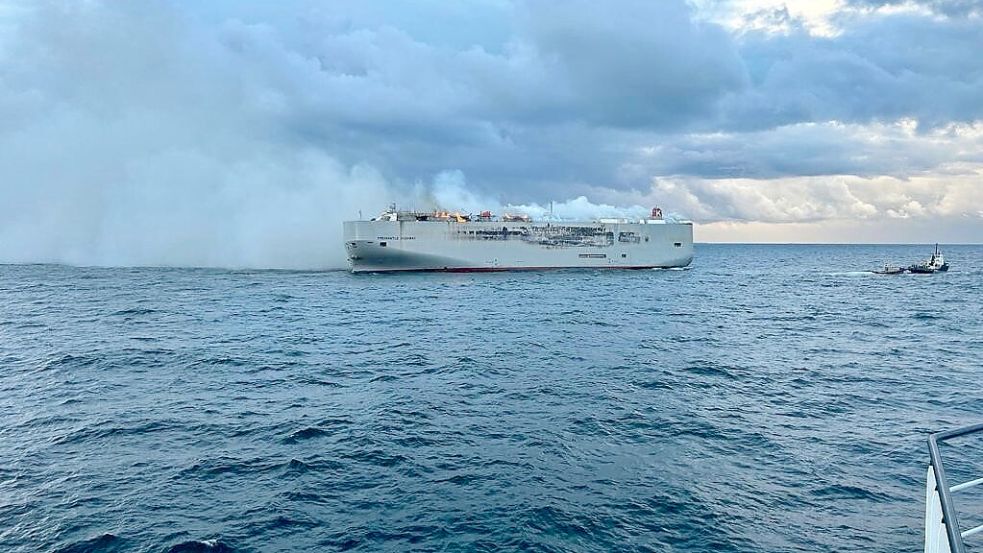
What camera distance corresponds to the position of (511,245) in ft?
311

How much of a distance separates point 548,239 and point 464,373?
70322mm

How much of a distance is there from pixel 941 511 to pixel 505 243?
3532 inches

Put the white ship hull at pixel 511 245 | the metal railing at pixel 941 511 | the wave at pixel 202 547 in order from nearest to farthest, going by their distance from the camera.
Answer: the metal railing at pixel 941 511 → the wave at pixel 202 547 → the white ship hull at pixel 511 245

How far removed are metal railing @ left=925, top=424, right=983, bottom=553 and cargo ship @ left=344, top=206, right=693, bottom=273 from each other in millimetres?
82447

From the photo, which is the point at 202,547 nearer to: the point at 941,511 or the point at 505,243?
the point at 941,511

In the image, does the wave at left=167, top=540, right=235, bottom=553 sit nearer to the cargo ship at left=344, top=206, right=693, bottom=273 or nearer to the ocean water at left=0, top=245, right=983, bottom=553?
the ocean water at left=0, top=245, right=983, bottom=553

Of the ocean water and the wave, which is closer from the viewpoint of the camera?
the wave

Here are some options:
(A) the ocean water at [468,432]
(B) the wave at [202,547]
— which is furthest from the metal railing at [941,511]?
(B) the wave at [202,547]

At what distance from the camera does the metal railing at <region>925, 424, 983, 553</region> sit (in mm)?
4082

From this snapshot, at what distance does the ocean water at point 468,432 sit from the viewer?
13.4 m

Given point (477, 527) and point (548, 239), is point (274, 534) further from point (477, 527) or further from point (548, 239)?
point (548, 239)

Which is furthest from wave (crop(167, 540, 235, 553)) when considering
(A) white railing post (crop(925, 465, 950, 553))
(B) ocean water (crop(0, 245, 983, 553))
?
(A) white railing post (crop(925, 465, 950, 553))

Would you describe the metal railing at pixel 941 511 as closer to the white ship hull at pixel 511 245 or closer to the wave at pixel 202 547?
the wave at pixel 202 547

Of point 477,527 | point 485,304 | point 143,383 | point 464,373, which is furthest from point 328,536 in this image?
point 485,304
